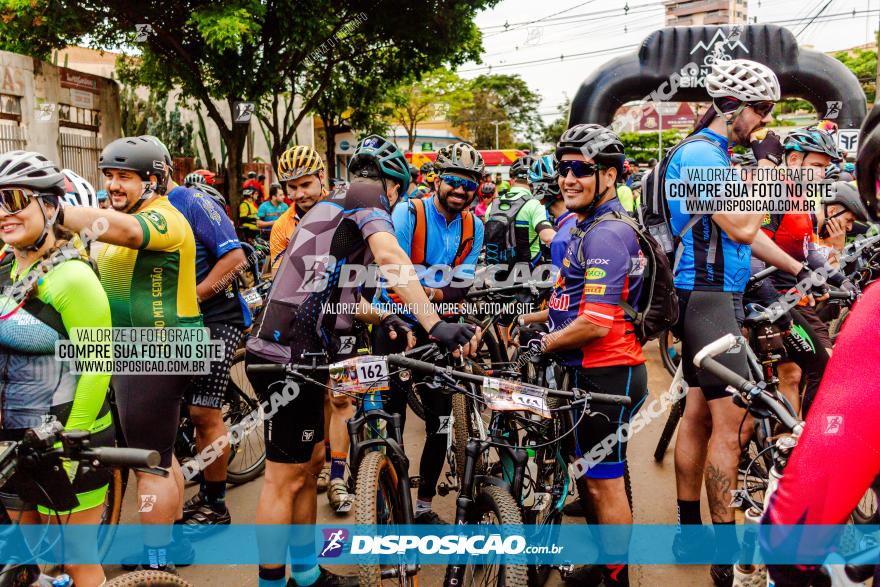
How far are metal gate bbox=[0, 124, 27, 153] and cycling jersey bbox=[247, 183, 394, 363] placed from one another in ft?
35.7

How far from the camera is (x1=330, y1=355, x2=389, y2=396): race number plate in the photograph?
303cm

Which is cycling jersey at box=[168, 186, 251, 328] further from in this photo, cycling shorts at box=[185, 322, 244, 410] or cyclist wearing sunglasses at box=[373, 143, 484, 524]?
cyclist wearing sunglasses at box=[373, 143, 484, 524]

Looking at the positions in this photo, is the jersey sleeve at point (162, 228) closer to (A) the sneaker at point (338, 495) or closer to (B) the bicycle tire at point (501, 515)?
(B) the bicycle tire at point (501, 515)

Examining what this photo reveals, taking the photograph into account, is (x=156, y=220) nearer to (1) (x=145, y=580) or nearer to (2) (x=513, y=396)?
(1) (x=145, y=580)

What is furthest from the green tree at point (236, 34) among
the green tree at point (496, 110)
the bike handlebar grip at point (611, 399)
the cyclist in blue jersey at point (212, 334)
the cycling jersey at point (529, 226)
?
the green tree at point (496, 110)

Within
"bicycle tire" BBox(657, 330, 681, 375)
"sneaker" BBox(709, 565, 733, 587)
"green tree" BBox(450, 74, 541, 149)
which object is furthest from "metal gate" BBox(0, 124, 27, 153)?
"green tree" BBox(450, 74, 541, 149)

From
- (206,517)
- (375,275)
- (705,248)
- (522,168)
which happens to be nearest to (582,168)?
(705,248)

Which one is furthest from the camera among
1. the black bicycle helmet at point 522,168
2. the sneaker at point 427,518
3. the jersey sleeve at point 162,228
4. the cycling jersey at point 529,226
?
the black bicycle helmet at point 522,168

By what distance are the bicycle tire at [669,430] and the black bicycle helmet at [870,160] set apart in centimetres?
386

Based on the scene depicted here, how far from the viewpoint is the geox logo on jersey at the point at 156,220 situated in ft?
10.7

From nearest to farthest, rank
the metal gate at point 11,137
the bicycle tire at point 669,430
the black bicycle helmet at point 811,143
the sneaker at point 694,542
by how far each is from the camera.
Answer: the sneaker at point 694,542 < the black bicycle helmet at point 811,143 < the bicycle tire at point 669,430 < the metal gate at point 11,137

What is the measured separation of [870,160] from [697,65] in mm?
14788

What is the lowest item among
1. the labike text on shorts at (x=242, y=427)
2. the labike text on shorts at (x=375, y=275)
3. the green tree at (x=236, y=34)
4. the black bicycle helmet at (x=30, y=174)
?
the labike text on shorts at (x=242, y=427)

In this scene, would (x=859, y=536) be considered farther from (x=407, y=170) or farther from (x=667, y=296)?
(x=407, y=170)
